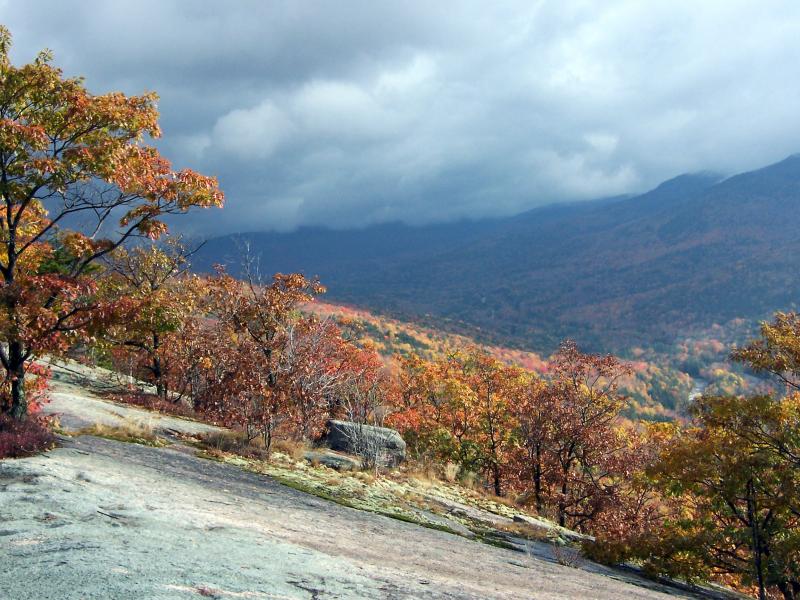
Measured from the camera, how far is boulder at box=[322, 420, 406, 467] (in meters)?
20.3

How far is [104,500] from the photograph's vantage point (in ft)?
30.0

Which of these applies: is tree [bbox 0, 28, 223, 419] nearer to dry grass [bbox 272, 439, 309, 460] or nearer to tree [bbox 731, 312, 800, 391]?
dry grass [bbox 272, 439, 309, 460]

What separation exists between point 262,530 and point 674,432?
28848 mm

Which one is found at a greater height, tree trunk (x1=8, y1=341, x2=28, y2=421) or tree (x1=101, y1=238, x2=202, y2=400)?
tree (x1=101, y1=238, x2=202, y2=400)

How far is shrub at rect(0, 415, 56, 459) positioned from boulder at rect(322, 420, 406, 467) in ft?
32.5

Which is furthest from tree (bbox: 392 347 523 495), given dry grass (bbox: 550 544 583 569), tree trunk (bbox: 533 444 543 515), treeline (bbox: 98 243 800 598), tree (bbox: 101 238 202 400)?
dry grass (bbox: 550 544 583 569)

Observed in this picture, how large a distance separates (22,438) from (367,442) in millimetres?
11167

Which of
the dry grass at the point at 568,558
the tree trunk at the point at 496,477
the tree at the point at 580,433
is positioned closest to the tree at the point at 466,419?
the tree trunk at the point at 496,477

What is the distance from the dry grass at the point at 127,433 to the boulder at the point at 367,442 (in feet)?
21.7

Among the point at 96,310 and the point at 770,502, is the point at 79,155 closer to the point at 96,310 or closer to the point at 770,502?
the point at 96,310

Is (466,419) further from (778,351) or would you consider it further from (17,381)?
(17,381)

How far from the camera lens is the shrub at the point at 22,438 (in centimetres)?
1097

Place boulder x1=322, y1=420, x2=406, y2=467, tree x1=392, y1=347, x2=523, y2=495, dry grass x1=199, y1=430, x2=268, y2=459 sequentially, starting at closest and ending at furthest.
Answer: dry grass x1=199, y1=430, x2=268, y2=459
boulder x1=322, y1=420, x2=406, y2=467
tree x1=392, y1=347, x2=523, y2=495

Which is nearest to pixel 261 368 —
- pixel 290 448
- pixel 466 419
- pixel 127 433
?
pixel 290 448
